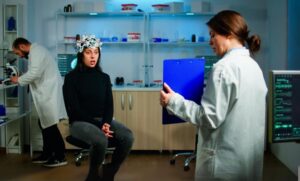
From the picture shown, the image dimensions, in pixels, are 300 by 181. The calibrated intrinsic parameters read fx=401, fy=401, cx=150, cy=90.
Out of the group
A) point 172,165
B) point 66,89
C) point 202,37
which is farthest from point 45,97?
point 202,37

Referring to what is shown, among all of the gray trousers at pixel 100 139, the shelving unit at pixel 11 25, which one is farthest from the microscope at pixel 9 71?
the gray trousers at pixel 100 139

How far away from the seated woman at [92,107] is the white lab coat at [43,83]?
3.01 feet

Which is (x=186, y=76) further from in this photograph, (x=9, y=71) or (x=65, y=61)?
(x=65, y=61)

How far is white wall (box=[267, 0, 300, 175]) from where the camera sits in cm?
391

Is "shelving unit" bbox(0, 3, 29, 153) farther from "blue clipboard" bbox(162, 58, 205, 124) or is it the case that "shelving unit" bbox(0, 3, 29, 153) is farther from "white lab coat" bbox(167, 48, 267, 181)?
"white lab coat" bbox(167, 48, 267, 181)

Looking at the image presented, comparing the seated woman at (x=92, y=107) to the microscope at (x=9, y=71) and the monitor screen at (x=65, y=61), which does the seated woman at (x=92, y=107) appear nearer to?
the microscope at (x=9, y=71)

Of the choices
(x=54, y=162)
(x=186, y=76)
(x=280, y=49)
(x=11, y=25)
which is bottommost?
(x=54, y=162)

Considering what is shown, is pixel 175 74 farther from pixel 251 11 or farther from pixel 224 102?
pixel 251 11

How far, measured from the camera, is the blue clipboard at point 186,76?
1.86 m

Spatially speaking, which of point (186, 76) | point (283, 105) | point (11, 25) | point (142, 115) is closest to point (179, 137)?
point (142, 115)

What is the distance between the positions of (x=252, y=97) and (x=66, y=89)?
6.12 feet

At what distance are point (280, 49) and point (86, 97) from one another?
2.28m

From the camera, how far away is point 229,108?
168 centimetres

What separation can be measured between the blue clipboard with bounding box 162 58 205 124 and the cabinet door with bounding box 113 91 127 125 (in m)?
2.78
